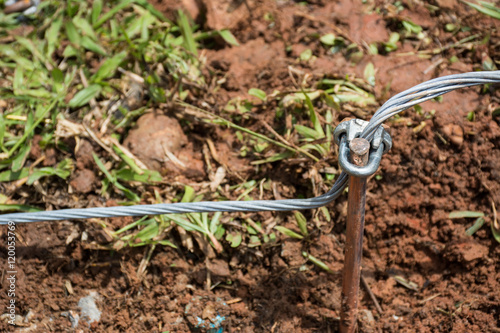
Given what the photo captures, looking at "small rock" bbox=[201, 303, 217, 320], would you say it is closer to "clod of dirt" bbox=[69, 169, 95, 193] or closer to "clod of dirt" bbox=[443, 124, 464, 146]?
"clod of dirt" bbox=[69, 169, 95, 193]

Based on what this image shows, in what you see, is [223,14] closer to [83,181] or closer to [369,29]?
[369,29]

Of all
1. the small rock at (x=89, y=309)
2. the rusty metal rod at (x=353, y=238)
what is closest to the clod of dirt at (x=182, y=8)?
the small rock at (x=89, y=309)

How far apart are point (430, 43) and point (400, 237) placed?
1377mm

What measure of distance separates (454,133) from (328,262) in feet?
3.34

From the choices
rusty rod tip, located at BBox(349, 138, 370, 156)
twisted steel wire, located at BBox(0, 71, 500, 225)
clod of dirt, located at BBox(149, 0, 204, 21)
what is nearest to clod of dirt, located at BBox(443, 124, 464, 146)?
twisted steel wire, located at BBox(0, 71, 500, 225)

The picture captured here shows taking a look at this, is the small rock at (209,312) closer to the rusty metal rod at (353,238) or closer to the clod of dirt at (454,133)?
the rusty metal rod at (353,238)

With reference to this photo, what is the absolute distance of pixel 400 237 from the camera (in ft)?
8.02

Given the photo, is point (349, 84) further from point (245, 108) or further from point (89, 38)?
point (89, 38)

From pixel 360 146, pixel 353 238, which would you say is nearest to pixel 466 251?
pixel 353 238

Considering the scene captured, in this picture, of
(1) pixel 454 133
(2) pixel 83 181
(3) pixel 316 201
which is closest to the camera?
(3) pixel 316 201

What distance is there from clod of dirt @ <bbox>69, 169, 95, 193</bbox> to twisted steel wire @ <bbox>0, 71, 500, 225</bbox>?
0.52 metres

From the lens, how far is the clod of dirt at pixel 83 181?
2.59 meters

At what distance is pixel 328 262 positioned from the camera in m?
2.37

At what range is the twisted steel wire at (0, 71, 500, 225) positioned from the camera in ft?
4.88
